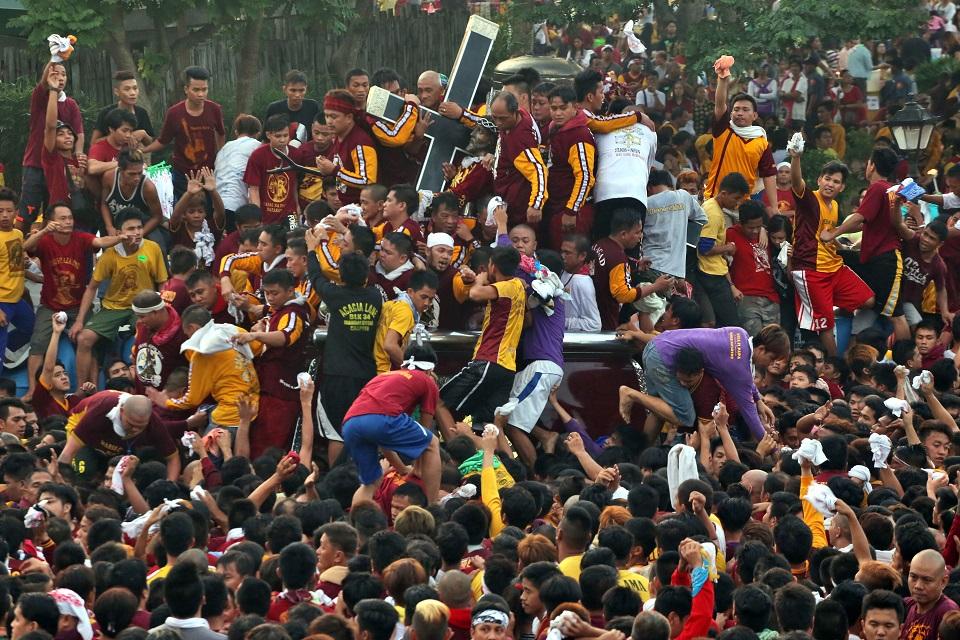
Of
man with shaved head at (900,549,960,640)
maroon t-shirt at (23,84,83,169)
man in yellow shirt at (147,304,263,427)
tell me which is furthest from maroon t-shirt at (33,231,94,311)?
man with shaved head at (900,549,960,640)

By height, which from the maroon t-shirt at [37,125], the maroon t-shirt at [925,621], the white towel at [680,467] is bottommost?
the white towel at [680,467]

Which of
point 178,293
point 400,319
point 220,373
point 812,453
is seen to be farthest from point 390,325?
point 812,453

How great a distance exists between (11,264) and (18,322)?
48cm

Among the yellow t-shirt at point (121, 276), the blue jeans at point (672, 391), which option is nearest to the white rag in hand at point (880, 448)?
the blue jeans at point (672, 391)

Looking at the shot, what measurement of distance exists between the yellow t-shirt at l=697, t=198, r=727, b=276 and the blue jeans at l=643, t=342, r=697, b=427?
2.36 m

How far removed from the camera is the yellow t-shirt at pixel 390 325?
41.3 ft

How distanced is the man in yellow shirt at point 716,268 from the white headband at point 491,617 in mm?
7261

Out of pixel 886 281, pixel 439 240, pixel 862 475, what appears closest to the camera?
pixel 862 475

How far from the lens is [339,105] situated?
14.4 m

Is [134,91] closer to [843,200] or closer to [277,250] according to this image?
[277,250]

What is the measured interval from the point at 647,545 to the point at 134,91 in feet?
26.0

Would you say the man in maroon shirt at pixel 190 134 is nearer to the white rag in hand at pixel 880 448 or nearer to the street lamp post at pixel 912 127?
the street lamp post at pixel 912 127

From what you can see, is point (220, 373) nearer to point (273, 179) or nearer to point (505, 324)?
point (505, 324)

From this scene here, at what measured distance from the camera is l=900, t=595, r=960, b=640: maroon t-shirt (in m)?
8.56
